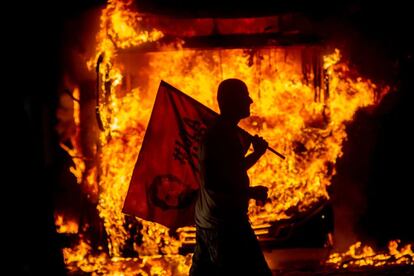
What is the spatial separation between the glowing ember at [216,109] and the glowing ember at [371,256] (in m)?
0.92

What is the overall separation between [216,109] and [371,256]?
313cm

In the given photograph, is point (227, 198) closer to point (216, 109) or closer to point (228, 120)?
point (228, 120)

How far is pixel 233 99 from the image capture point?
17.0ft

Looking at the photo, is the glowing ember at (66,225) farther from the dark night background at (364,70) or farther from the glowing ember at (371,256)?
the glowing ember at (371,256)

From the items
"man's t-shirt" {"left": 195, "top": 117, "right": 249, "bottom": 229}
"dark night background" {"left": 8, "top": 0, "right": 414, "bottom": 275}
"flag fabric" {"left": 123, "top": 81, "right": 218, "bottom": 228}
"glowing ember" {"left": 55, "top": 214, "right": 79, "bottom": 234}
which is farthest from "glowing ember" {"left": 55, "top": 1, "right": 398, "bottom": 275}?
Answer: "man's t-shirt" {"left": 195, "top": 117, "right": 249, "bottom": 229}

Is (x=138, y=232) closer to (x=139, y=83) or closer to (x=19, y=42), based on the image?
(x=139, y=83)

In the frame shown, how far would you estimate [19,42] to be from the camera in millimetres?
7883

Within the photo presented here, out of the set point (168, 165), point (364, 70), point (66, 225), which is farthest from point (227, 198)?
point (364, 70)

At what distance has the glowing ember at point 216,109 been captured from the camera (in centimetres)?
855

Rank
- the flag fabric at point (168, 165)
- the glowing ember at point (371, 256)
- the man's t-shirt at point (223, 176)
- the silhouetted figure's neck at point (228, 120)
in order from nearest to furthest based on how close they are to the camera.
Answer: the man's t-shirt at point (223, 176)
the silhouetted figure's neck at point (228, 120)
the flag fabric at point (168, 165)
the glowing ember at point (371, 256)

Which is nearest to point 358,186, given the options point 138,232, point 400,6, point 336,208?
point 336,208

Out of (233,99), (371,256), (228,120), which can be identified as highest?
(233,99)

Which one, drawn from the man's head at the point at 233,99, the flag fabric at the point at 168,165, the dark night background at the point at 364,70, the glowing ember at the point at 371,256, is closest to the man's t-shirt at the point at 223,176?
the man's head at the point at 233,99

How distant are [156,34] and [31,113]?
3.35 meters
